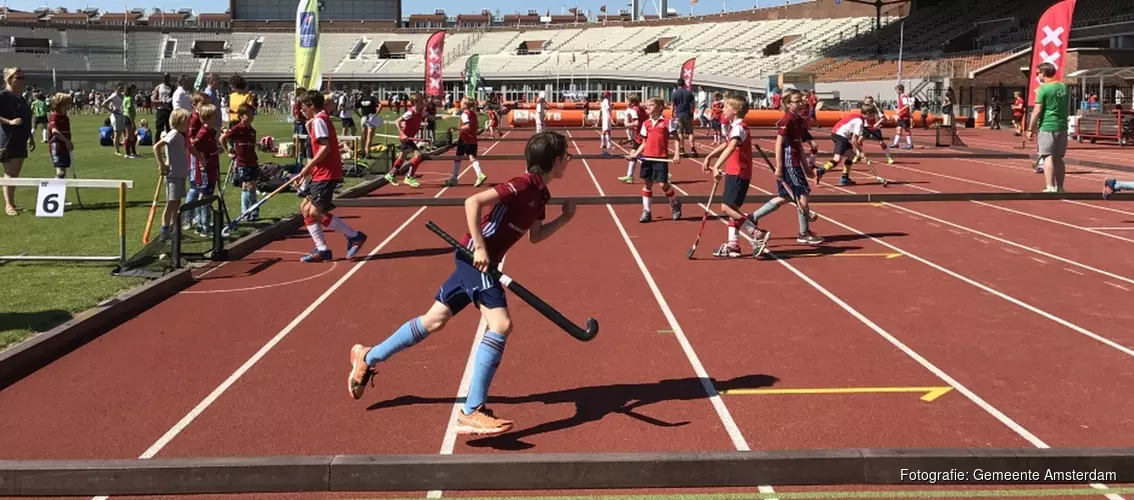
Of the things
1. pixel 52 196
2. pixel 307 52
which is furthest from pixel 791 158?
pixel 307 52

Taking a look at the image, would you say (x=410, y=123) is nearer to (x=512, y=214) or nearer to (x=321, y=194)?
(x=321, y=194)

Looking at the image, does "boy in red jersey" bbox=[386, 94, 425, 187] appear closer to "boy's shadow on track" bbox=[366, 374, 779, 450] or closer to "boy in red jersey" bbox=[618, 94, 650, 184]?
"boy in red jersey" bbox=[618, 94, 650, 184]

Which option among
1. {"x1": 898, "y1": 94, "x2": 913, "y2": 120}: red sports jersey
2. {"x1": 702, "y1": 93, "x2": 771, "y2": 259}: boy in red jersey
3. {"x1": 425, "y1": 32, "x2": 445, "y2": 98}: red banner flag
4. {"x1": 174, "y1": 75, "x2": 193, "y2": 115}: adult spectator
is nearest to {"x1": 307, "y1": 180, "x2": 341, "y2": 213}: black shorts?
{"x1": 702, "y1": 93, "x2": 771, "y2": 259}: boy in red jersey

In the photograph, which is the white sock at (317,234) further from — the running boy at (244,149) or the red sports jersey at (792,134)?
the red sports jersey at (792,134)

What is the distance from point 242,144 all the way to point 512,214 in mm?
8918

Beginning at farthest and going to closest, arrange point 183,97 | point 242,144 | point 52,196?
point 183,97
point 242,144
point 52,196

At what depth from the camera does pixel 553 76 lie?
88.2 meters

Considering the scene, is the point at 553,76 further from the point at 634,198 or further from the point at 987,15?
the point at 634,198

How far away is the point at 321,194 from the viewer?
1117 centimetres

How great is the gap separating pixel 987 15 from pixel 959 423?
6589 centimetres

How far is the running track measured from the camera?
552 cm

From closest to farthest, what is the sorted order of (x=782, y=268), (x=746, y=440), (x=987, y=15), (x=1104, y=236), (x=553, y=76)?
(x=746, y=440) < (x=782, y=268) < (x=1104, y=236) < (x=987, y=15) < (x=553, y=76)

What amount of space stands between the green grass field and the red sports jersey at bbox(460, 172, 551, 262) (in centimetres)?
400

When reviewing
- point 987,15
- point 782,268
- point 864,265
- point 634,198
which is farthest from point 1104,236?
point 987,15
